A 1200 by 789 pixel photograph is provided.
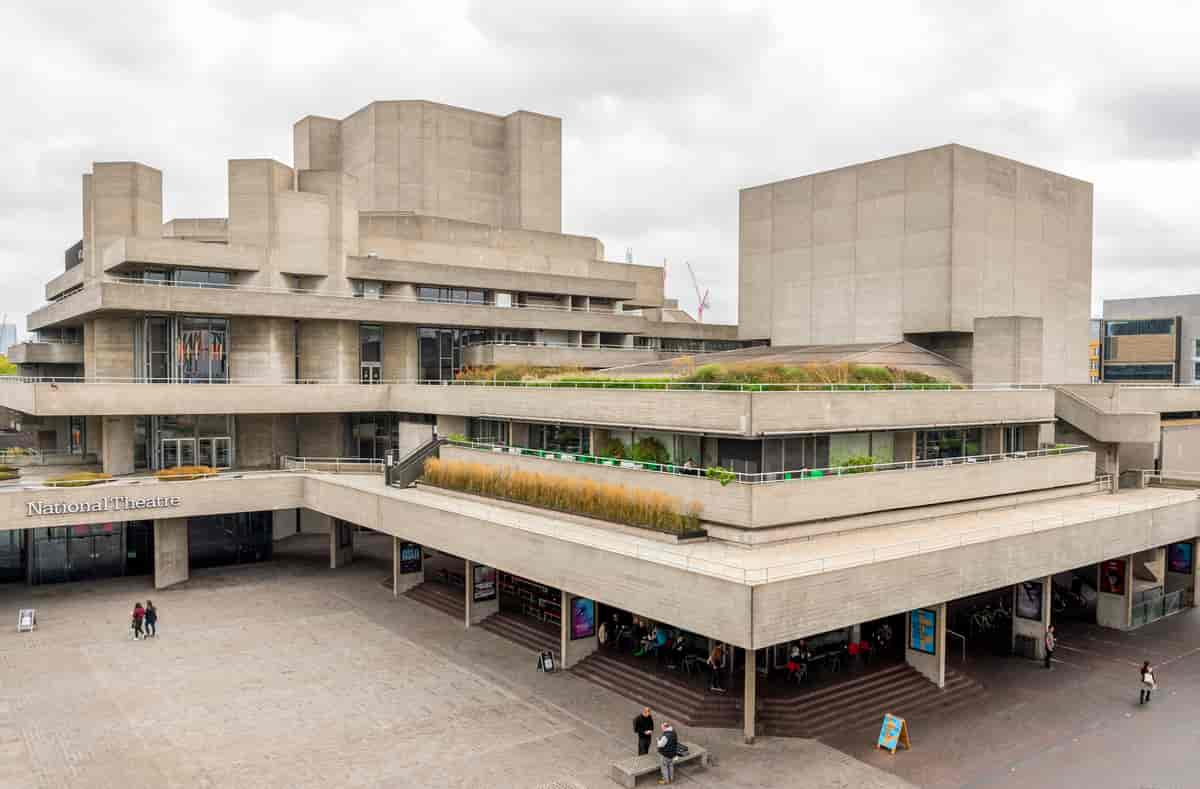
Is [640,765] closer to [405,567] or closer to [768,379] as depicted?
[768,379]

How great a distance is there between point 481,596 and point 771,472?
43.0ft

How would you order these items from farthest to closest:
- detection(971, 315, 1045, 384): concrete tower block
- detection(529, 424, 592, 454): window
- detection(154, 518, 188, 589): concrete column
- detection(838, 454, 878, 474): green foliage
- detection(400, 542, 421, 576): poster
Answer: detection(971, 315, 1045, 384): concrete tower block
detection(154, 518, 188, 589): concrete column
detection(400, 542, 421, 576): poster
detection(529, 424, 592, 454): window
detection(838, 454, 878, 474): green foliage

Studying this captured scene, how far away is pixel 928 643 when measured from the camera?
2653cm

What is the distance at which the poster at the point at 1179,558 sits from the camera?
38.5 m

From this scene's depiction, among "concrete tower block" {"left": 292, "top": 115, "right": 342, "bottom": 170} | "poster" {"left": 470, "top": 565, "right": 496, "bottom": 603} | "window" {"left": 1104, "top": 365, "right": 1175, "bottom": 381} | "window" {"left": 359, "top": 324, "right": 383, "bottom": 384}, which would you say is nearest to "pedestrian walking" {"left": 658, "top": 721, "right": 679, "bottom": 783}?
"poster" {"left": 470, "top": 565, "right": 496, "bottom": 603}

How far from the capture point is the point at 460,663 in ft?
95.3

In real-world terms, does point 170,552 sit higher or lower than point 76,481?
lower

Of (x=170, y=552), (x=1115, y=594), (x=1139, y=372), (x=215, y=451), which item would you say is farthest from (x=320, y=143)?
(x=1139, y=372)

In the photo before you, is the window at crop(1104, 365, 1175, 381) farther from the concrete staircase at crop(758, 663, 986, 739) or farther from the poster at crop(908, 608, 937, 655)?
the poster at crop(908, 608, 937, 655)

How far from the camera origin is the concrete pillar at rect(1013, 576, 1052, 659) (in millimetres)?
29672

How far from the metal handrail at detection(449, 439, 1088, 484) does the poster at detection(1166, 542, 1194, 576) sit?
20.4 feet

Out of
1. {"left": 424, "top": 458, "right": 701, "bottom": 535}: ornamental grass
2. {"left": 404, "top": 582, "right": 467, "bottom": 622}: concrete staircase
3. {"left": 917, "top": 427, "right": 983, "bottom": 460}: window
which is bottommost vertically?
{"left": 404, "top": 582, "right": 467, "bottom": 622}: concrete staircase

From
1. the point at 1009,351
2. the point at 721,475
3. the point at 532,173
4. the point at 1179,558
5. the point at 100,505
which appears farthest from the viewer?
the point at 532,173

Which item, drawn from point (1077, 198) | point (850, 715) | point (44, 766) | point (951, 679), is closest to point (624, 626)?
point (850, 715)
